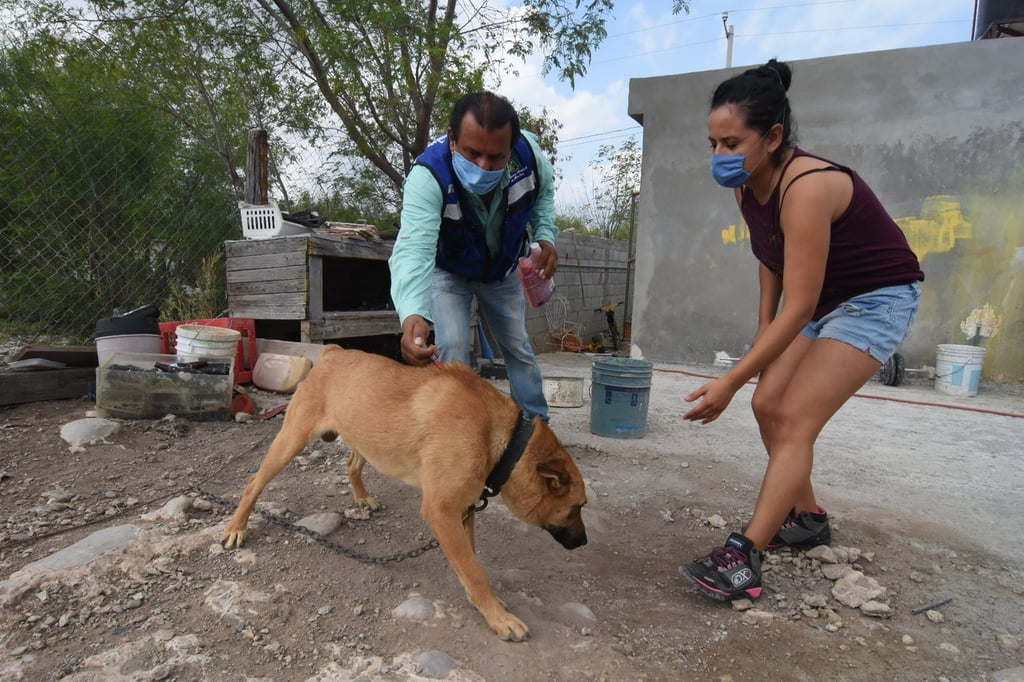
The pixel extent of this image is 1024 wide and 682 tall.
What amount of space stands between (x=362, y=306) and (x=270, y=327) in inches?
50.2

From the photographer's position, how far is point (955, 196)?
7609mm

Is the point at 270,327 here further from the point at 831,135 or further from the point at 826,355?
the point at 831,135

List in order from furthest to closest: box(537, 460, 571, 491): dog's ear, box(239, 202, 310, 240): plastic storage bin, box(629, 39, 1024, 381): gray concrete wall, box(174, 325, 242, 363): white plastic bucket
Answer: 1. box(629, 39, 1024, 381): gray concrete wall
2. box(239, 202, 310, 240): plastic storage bin
3. box(174, 325, 242, 363): white plastic bucket
4. box(537, 460, 571, 491): dog's ear

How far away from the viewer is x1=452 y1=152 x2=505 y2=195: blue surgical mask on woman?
2.85 meters

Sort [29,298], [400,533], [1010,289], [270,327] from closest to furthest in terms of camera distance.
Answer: [400,533]
[29,298]
[270,327]
[1010,289]

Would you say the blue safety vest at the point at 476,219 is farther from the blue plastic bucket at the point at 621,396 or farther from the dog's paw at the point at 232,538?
the blue plastic bucket at the point at 621,396

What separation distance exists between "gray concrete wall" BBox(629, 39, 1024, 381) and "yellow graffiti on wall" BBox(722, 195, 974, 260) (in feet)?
0.04

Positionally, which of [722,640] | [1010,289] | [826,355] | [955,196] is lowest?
[722,640]

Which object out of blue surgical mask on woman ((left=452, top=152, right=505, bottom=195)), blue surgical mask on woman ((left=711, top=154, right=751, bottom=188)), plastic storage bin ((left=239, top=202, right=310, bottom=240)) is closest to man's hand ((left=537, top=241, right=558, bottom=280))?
blue surgical mask on woman ((left=452, top=152, right=505, bottom=195))

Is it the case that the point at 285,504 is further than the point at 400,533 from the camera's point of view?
Yes

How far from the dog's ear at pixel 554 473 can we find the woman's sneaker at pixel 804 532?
1.32 m

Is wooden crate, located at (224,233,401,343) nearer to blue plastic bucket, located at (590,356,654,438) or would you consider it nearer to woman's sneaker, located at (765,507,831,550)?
blue plastic bucket, located at (590,356,654,438)

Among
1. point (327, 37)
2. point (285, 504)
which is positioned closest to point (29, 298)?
point (327, 37)

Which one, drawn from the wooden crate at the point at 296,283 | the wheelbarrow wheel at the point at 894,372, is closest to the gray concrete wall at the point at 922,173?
the wheelbarrow wheel at the point at 894,372
